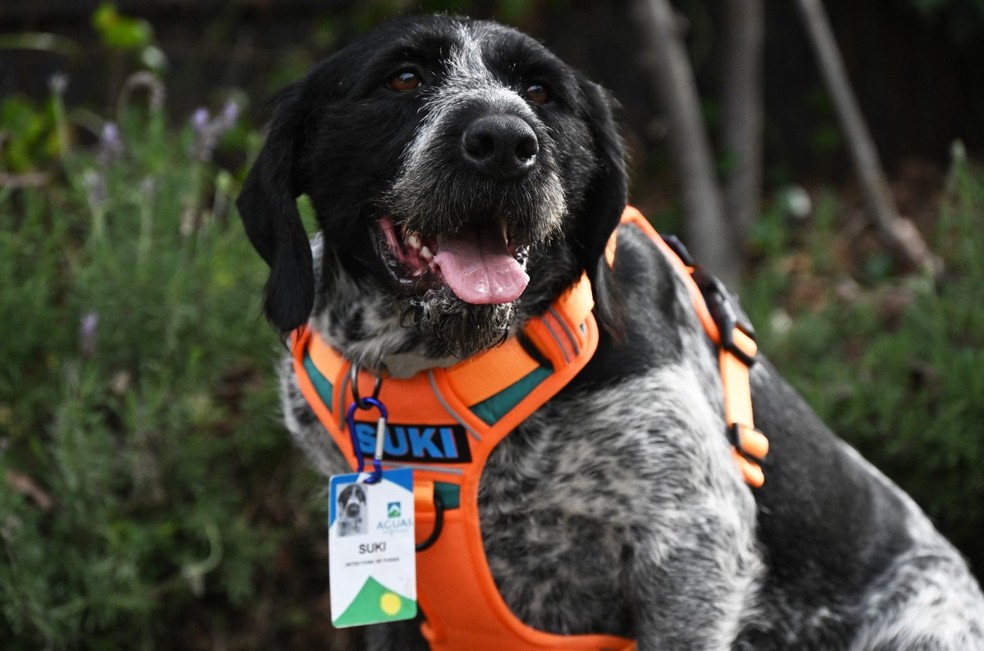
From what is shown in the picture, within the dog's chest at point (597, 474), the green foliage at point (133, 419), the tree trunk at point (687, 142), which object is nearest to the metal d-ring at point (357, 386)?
the dog's chest at point (597, 474)

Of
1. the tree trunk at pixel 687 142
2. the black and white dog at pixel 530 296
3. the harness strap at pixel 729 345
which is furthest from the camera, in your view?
the tree trunk at pixel 687 142

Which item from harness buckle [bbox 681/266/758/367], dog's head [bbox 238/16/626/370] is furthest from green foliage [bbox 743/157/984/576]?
dog's head [bbox 238/16/626/370]

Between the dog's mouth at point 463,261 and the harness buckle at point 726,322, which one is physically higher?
the dog's mouth at point 463,261

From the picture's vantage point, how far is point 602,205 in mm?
2367

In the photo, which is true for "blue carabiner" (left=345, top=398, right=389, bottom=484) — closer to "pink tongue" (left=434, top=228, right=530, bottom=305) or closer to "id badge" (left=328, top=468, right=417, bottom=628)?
"id badge" (left=328, top=468, right=417, bottom=628)

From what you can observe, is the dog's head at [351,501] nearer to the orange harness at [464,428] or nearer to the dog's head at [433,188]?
the orange harness at [464,428]

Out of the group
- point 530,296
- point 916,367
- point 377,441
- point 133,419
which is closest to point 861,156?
point 916,367

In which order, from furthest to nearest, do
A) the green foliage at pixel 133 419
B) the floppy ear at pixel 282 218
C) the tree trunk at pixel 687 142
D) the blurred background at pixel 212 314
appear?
1. the tree trunk at pixel 687 142
2. the blurred background at pixel 212 314
3. the green foliage at pixel 133 419
4. the floppy ear at pixel 282 218

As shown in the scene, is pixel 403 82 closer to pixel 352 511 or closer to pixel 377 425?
pixel 377 425

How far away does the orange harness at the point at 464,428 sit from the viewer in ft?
7.31

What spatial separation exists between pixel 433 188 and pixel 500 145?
156mm

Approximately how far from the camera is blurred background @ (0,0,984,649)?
315 centimetres

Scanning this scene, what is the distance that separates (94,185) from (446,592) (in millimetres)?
1784

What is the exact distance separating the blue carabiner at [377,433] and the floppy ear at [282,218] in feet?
0.70
